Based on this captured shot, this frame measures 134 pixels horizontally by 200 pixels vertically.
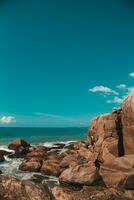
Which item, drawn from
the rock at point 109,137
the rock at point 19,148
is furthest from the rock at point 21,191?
the rock at point 19,148

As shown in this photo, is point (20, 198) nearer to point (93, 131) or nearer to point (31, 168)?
point (31, 168)

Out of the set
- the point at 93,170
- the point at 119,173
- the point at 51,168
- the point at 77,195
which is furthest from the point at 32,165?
the point at 77,195

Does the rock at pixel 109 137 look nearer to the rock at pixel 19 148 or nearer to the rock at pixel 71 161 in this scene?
the rock at pixel 71 161

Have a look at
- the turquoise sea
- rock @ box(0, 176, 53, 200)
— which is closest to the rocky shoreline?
rock @ box(0, 176, 53, 200)

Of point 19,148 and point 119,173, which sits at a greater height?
point 19,148

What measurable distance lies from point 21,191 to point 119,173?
9.55 m

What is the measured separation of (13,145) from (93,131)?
13254 millimetres

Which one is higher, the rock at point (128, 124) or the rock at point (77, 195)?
the rock at point (128, 124)

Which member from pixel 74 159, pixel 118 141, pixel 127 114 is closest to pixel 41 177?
pixel 74 159

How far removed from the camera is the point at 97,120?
30031mm

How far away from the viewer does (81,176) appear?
62.4 ft

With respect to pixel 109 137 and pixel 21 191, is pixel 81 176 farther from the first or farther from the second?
pixel 21 191

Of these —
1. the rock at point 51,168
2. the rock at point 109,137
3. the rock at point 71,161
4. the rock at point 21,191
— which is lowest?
the rock at point 51,168

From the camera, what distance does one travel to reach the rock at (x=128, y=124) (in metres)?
24.9
